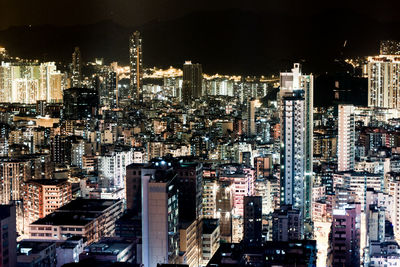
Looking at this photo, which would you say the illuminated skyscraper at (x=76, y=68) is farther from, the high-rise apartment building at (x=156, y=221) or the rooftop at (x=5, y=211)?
the rooftop at (x=5, y=211)

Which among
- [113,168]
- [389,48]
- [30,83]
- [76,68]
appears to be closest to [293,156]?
[113,168]

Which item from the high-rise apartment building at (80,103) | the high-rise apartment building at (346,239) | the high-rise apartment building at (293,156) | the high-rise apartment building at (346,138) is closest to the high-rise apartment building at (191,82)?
the high-rise apartment building at (80,103)

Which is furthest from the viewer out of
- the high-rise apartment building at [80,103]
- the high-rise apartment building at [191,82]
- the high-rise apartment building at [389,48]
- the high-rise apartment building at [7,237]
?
the high-rise apartment building at [191,82]

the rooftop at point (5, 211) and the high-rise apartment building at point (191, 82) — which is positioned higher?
the high-rise apartment building at point (191, 82)

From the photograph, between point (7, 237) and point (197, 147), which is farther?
point (197, 147)

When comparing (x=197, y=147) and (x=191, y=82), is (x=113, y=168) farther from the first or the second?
(x=191, y=82)

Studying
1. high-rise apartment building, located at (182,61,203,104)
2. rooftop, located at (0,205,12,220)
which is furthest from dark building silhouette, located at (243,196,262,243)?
high-rise apartment building, located at (182,61,203,104)

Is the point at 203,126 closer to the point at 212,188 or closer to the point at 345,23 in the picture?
the point at 345,23
